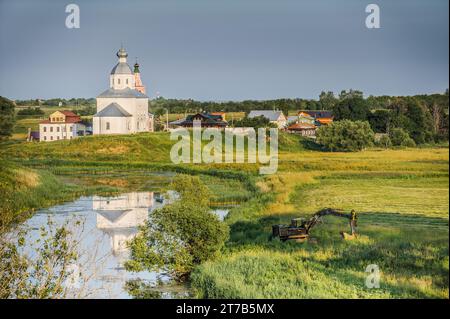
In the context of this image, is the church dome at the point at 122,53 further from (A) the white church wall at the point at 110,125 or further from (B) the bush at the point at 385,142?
(B) the bush at the point at 385,142

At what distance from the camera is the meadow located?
7.46 meters

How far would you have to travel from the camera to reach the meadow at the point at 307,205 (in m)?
7.46

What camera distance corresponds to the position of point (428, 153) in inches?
614

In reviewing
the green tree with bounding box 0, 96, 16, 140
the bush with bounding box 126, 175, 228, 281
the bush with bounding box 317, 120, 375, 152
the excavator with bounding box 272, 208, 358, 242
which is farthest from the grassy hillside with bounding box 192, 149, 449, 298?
the green tree with bounding box 0, 96, 16, 140

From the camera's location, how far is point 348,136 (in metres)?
17.1

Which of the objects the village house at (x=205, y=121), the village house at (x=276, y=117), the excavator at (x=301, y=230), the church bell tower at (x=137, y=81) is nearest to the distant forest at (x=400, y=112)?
the village house at (x=276, y=117)

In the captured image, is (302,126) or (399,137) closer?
(399,137)

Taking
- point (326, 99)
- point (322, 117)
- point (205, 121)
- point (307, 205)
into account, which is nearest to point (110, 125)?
point (205, 121)

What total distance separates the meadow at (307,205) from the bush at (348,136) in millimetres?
303

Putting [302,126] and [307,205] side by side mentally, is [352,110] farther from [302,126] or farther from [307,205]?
[307,205]

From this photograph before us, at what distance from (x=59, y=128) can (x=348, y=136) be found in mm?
14145

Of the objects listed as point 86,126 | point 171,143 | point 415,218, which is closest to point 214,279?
point 415,218
